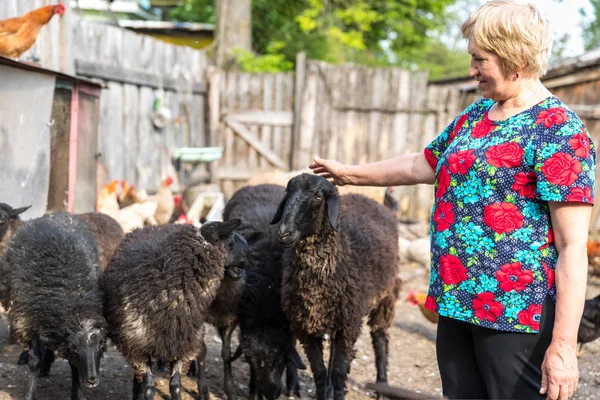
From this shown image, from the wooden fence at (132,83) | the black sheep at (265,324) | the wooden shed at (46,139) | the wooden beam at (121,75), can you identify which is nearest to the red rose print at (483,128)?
the black sheep at (265,324)

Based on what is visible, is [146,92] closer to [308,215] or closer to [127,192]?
[127,192]

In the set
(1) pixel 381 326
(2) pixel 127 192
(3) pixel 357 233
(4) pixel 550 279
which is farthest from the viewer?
(2) pixel 127 192

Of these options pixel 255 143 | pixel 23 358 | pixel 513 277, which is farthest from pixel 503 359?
pixel 255 143

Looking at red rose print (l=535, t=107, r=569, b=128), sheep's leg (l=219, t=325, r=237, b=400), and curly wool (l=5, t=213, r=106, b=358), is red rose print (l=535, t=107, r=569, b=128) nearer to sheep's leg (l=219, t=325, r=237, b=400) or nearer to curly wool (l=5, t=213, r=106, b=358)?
curly wool (l=5, t=213, r=106, b=358)

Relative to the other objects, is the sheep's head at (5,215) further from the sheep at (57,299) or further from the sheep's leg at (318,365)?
the sheep's leg at (318,365)

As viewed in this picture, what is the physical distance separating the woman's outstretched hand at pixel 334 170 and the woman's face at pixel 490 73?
3.36 ft

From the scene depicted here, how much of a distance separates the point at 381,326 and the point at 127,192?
16.4ft

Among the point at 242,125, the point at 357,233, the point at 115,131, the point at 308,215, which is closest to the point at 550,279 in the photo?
the point at 308,215

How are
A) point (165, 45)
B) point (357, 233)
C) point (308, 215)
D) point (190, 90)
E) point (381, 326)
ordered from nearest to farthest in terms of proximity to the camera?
point (308, 215) < point (357, 233) < point (381, 326) < point (165, 45) < point (190, 90)

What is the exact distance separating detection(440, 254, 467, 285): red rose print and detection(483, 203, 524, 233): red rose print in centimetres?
20

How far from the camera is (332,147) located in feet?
42.9

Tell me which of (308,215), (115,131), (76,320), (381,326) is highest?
(115,131)

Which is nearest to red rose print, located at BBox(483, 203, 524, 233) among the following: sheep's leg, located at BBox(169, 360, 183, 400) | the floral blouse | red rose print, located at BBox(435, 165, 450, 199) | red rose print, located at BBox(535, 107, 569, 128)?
the floral blouse

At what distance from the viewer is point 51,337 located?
4.05 meters
